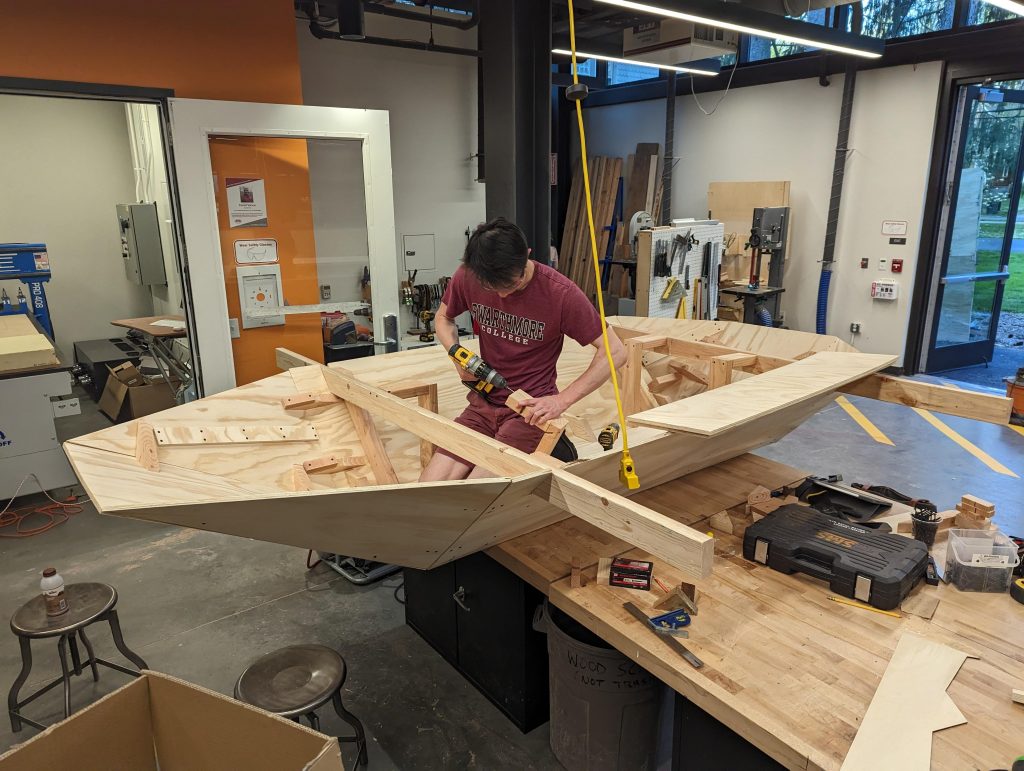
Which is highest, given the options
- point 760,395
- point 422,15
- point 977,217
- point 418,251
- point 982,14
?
point 422,15

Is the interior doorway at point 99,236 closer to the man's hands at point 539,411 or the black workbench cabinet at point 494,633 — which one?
the black workbench cabinet at point 494,633

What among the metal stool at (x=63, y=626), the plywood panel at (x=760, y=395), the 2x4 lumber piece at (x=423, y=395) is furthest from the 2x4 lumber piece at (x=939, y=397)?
the metal stool at (x=63, y=626)

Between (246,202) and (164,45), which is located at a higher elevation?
(164,45)

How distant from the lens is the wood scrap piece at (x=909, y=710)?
1.34 meters

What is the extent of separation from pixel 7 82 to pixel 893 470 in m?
5.52

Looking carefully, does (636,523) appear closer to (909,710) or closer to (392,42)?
(909,710)

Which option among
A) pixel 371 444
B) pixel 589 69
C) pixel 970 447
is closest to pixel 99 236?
pixel 371 444

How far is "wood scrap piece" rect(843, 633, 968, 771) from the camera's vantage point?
4.41 feet

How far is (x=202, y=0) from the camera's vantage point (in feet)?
12.5

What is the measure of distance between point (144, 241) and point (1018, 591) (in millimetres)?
6743

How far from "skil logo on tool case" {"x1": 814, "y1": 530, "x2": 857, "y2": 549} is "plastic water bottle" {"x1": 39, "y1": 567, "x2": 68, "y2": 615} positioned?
253cm

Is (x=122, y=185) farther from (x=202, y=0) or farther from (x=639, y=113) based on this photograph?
(x=639, y=113)

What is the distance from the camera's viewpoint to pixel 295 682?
1.93 meters

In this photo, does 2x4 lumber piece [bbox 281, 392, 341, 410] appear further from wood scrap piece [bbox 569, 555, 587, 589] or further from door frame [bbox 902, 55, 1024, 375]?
door frame [bbox 902, 55, 1024, 375]
